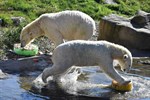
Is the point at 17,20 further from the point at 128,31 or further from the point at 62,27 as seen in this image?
the point at 62,27

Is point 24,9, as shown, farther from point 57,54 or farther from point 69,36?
point 57,54

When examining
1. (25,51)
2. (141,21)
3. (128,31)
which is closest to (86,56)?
(25,51)

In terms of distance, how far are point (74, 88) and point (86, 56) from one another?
3.12 feet

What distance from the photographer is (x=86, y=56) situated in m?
12.6

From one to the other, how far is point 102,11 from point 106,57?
529 inches

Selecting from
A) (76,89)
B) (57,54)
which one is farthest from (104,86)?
(57,54)

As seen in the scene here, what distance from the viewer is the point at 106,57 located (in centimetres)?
1254

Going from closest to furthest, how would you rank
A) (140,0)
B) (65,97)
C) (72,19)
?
(65,97) → (72,19) → (140,0)

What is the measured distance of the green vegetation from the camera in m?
22.6

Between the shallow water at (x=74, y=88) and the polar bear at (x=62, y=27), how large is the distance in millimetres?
1774

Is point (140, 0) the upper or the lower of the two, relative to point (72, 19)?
lower

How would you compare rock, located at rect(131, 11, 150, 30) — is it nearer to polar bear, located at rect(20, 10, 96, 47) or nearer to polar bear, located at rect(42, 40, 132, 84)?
polar bear, located at rect(20, 10, 96, 47)

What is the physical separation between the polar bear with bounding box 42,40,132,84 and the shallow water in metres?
0.42

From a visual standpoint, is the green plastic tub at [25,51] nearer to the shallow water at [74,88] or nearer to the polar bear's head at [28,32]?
the polar bear's head at [28,32]
